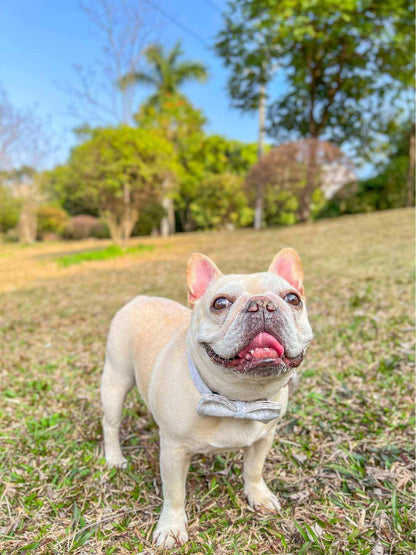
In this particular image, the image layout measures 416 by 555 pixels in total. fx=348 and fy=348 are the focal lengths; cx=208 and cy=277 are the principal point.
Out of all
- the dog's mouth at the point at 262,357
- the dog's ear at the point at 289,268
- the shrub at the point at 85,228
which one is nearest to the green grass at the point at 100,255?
the dog's ear at the point at 289,268

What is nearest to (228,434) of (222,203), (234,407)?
(234,407)

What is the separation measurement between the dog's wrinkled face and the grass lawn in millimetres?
909

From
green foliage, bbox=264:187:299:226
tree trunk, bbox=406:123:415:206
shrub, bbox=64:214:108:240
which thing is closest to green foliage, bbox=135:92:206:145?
shrub, bbox=64:214:108:240

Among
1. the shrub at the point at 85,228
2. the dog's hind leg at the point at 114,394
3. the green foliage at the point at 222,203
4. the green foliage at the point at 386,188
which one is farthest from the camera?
the shrub at the point at 85,228

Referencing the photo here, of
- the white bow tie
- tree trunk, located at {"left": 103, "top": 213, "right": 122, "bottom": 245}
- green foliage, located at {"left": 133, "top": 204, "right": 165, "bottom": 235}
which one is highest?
green foliage, located at {"left": 133, "top": 204, "right": 165, "bottom": 235}

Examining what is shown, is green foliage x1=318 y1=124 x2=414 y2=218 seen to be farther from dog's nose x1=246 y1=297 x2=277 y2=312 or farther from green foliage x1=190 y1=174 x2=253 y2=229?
dog's nose x1=246 y1=297 x2=277 y2=312

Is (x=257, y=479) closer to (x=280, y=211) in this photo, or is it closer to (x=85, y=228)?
(x=280, y=211)

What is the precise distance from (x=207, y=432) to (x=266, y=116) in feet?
53.6

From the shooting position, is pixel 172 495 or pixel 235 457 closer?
pixel 172 495

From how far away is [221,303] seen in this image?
4.29ft

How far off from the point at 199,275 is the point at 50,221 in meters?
25.8

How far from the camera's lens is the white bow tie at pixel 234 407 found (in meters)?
1.29

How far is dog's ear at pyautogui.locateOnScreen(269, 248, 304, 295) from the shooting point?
59.7 inches

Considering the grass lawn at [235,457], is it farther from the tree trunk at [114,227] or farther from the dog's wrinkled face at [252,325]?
the tree trunk at [114,227]
